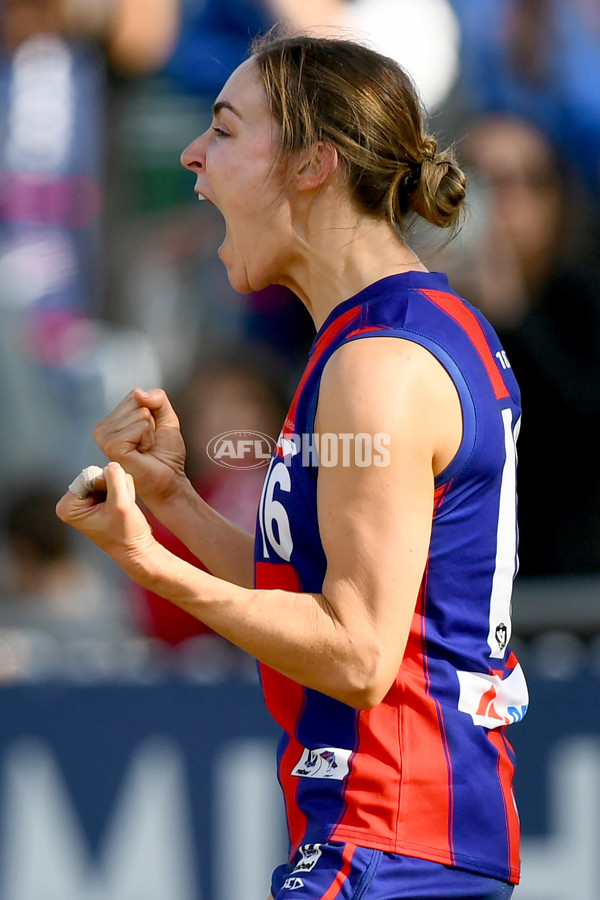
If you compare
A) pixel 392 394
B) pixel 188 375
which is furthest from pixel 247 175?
pixel 188 375

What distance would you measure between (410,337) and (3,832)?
2366 mm

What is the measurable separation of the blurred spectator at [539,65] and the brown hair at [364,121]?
291cm

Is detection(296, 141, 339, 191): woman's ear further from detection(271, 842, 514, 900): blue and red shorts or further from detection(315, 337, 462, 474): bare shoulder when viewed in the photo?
detection(271, 842, 514, 900): blue and red shorts

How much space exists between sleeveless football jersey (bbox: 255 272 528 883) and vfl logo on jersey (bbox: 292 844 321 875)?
15 millimetres

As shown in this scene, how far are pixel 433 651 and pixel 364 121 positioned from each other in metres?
0.77

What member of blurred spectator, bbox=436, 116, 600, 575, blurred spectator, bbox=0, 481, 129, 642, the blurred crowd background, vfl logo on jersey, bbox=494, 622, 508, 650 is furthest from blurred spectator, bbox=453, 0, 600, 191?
vfl logo on jersey, bbox=494, 622, 508, 650

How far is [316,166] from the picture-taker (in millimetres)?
1919

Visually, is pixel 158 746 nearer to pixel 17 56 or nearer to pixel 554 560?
pixel 554 560

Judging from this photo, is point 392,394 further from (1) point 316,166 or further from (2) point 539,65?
(2) point 539,65

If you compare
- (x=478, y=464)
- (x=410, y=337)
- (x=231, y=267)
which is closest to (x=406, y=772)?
(x=478, y=464)

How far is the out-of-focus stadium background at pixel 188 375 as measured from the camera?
359 cm

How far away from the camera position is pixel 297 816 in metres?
1.91

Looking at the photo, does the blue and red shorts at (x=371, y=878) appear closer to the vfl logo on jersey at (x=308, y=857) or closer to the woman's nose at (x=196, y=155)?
the vfl logo on jersey at (x=308, y=857)

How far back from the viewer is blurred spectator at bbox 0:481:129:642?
13.2ft
